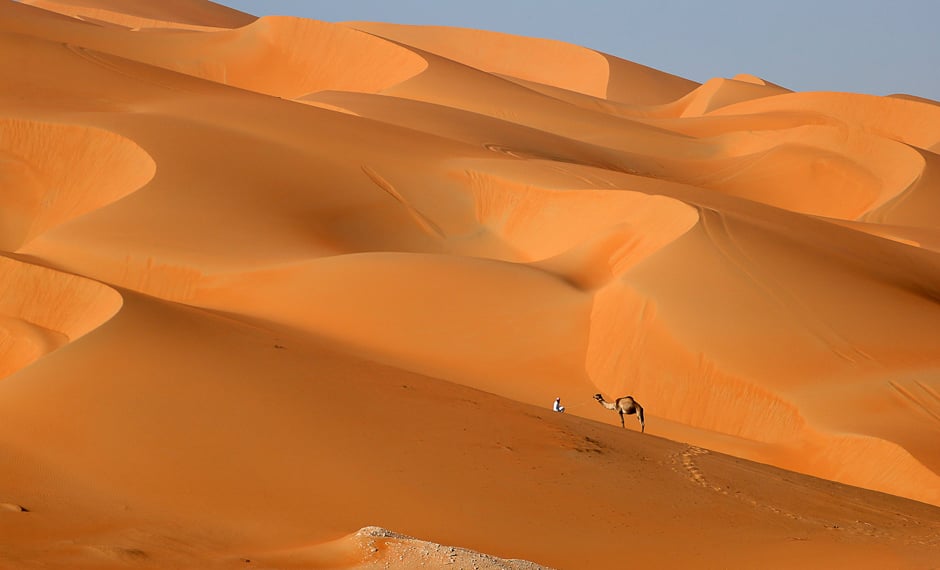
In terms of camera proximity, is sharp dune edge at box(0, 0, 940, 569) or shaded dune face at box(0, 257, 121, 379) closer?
sharp dune edge at box(0, 0, 940, 569)

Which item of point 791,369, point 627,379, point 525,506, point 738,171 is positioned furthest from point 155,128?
point 738,171

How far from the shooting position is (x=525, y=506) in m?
7.51

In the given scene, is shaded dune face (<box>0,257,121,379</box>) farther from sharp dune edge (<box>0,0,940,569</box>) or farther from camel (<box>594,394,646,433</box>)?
camel (<box>594,394,646,433</box>)

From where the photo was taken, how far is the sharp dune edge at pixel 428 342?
23.1 ft

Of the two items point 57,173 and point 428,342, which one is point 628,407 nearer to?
point 428,342

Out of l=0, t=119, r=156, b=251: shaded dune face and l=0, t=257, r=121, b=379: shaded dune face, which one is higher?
l=0, t=119, r=156, b=251: shaded dune face

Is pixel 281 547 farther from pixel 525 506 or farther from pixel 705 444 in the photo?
pixel 705 444

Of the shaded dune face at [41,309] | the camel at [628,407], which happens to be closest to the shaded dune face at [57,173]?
the shaded dune face at [41,309]

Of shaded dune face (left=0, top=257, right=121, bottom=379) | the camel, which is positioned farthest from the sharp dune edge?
the camel

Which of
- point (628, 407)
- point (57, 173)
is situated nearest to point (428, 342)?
point (628, 407)

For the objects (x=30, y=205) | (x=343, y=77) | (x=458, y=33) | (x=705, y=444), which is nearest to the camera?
(x=705, y=444)

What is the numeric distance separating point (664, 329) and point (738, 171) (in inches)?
760

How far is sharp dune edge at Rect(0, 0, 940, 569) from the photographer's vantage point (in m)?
7.05

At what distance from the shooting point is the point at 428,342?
1422 centimetres
